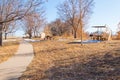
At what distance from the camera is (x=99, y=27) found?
38.7 meters

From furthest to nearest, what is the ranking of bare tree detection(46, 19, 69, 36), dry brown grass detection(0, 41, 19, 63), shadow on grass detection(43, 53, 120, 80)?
1. bare tree detection(46, 19, 69, 36)
2. dry brown grass detection(0, 41, 19, 63)
3. shadow on grass detection(43, 53, 120, 80)

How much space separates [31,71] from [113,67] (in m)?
3.75

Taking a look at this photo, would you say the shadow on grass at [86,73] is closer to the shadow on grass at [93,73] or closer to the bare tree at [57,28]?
the shadow on grass at [93,73]

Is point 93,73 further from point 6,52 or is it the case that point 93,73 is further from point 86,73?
point 6,52

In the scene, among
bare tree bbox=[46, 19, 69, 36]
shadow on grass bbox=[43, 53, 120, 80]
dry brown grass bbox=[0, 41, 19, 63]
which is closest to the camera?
shadow on grass bbox=[43, 53, 120, 80]

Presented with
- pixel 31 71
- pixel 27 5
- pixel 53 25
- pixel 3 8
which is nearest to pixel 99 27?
pixel 3 8

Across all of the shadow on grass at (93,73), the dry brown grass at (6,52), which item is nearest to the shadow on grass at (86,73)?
the shadow on grass at (93,73)

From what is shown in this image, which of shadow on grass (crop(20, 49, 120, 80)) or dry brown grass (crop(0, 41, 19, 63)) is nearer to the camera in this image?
shadow on grass (crop(20, 49, 120, 80))

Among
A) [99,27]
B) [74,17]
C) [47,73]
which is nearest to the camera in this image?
[47,73]

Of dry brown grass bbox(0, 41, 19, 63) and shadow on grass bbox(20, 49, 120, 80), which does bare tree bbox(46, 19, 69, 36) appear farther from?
shadow on grass bbox(20, 49, 120, 80)

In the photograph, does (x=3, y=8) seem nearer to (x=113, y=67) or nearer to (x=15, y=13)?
(x=15, y=13)

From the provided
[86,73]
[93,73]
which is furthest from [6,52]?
[93,73]

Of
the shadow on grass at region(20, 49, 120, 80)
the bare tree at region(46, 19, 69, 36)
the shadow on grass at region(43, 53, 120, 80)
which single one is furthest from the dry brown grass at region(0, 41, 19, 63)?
the bare tree at region(46, 19, 69, 36)

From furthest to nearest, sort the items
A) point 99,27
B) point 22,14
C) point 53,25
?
1. point 53,25
2. point 99,27
3. point 22,14
